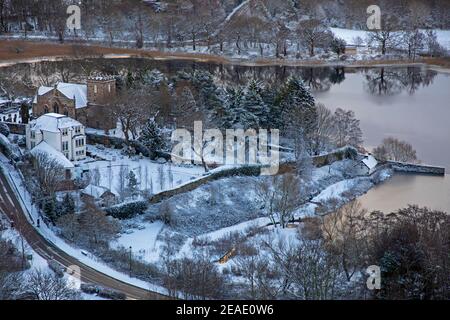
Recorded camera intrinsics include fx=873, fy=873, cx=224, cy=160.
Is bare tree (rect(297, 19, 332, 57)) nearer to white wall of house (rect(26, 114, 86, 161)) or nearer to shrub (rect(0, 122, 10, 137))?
shrub (rect(0, 122, 10, 137))

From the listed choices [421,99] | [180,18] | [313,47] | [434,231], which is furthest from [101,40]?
[434,231]

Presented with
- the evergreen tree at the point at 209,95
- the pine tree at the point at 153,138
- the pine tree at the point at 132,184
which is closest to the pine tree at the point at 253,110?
the evergreen tree at the point at 209,95

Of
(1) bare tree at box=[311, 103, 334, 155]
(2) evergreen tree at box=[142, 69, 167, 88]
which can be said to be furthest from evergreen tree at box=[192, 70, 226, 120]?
(1) bare tree at box=[311, 103, 334, 155]

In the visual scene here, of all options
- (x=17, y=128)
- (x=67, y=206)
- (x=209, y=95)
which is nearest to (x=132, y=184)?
(x=67, y=206)

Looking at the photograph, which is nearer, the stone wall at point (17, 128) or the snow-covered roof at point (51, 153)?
the snow-covered roof at point (51, 153)

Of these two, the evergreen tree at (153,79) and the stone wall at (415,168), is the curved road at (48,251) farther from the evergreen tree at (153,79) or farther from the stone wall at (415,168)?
the stone wall at (415,168)

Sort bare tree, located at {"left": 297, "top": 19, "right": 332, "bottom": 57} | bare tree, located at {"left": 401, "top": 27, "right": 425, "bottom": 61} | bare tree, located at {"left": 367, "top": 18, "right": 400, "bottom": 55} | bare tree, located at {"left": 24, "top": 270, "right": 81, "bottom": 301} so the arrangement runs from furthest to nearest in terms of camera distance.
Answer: bare tree, located at {"left": 297, "top": 19, "right": 332, "bottom": 57} < bare tree, located at {"left": 367, "top": 18, "right": 400, "bottom": 55} < bare tree, located at {"left": 401, "top": 27, "right": 425, "bottom": 61} < bare tree, located at {"left": 24, "top": 270, "right": 81, "bottom": 301}

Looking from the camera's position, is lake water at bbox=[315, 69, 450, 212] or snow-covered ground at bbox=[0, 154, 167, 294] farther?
lake water at bbox=[315, 69, 450, 212]
